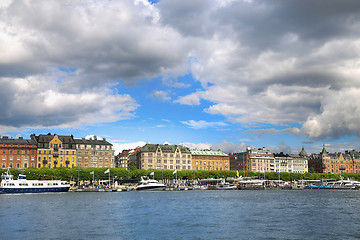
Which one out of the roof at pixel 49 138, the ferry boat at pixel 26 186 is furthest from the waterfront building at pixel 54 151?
the ferry boat at pixel 26 186

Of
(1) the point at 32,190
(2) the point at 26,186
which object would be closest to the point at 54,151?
(1) the point at 32,190

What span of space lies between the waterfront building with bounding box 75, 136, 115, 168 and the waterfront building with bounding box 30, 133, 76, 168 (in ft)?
9.94

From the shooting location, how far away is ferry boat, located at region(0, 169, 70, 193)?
386 feet

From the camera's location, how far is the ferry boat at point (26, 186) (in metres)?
118

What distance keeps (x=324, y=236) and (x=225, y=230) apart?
35.3 ft

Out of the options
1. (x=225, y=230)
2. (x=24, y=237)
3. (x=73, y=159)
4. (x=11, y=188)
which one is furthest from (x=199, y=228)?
(x=73, y=159)

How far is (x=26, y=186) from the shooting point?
119812 millimetres

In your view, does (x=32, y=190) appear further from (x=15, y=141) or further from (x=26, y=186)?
(x=15, y=141)

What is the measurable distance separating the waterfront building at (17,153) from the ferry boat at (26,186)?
37.5 meters

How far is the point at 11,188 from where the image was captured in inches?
4626

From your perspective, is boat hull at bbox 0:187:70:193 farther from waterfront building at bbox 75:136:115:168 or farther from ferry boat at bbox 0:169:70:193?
waterfront building at bbox 75:136:115:168

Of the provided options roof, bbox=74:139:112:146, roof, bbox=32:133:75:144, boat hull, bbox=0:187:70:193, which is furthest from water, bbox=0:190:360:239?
roof, bbox=74:139:112:146

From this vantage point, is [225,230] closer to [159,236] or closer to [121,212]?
[159,236]

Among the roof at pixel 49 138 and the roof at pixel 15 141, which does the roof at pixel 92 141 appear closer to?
the roof at pixel 49 138
